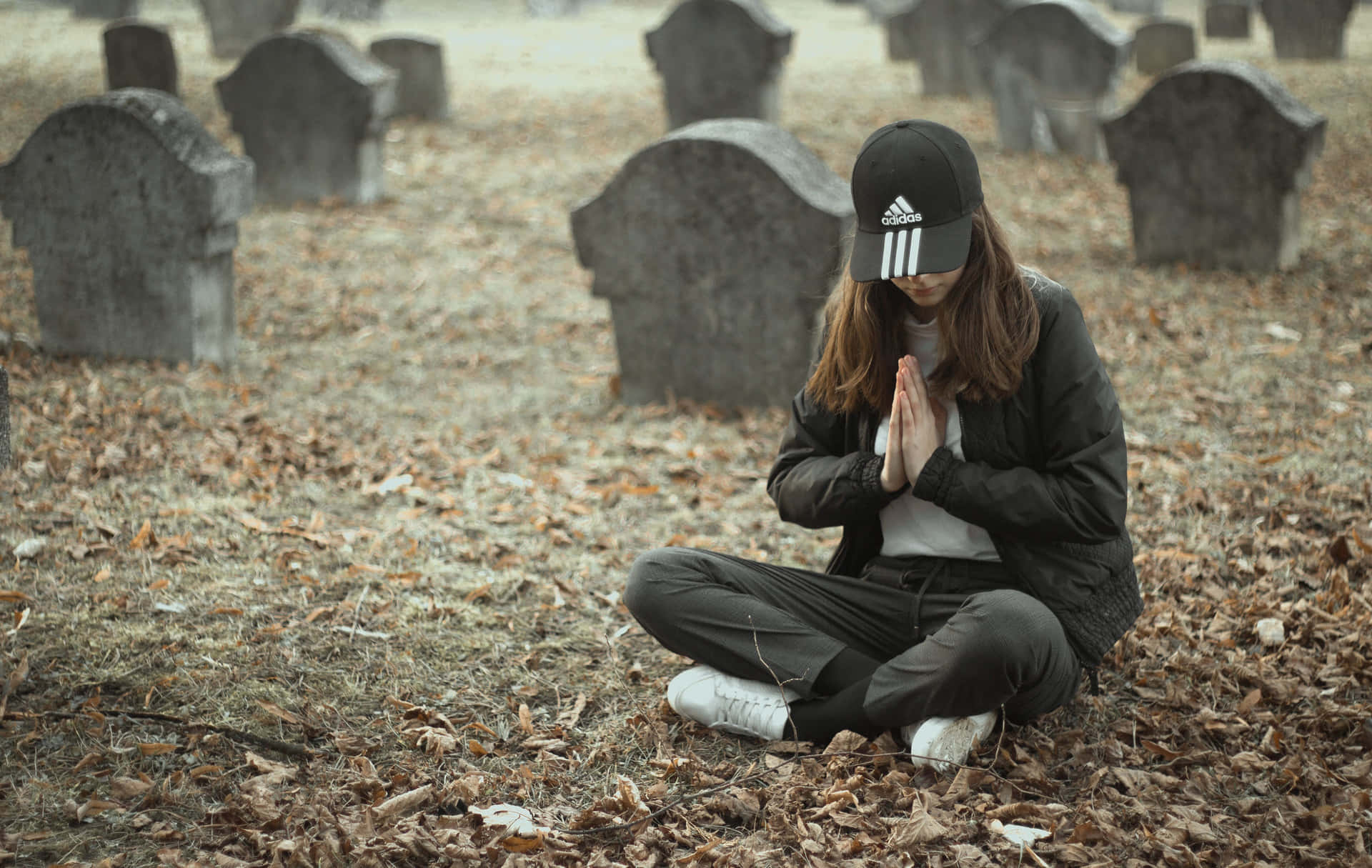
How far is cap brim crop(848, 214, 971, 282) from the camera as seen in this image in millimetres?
2764

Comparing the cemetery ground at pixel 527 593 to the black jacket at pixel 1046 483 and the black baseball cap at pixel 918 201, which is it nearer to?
the black jacket at pixel 1046 483

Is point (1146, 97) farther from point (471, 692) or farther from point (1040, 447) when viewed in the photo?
point (471, 692)

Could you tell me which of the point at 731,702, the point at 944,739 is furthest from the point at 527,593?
the point at 944,739

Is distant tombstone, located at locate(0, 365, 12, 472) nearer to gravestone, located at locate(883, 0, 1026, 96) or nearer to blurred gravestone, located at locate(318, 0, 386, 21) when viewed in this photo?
gravestone, located at locate(883, 0, 1026, 96)

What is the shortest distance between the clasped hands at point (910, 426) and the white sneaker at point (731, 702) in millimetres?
661

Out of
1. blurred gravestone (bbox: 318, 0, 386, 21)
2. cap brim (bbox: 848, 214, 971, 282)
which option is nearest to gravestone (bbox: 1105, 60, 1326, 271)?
cap brim (bbox: 848, 214, 971, 282)

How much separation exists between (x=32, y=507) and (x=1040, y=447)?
3578 mm

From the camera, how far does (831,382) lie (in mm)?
3193

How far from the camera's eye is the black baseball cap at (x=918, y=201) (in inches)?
109

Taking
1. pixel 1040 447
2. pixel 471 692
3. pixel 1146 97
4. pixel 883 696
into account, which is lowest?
pixel 471 692

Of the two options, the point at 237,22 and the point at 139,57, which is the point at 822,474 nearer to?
the point at 139,57

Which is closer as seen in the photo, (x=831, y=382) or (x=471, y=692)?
(x=831, y=382)

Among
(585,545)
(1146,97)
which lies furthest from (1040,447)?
(1146,97)

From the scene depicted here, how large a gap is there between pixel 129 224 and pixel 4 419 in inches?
150
